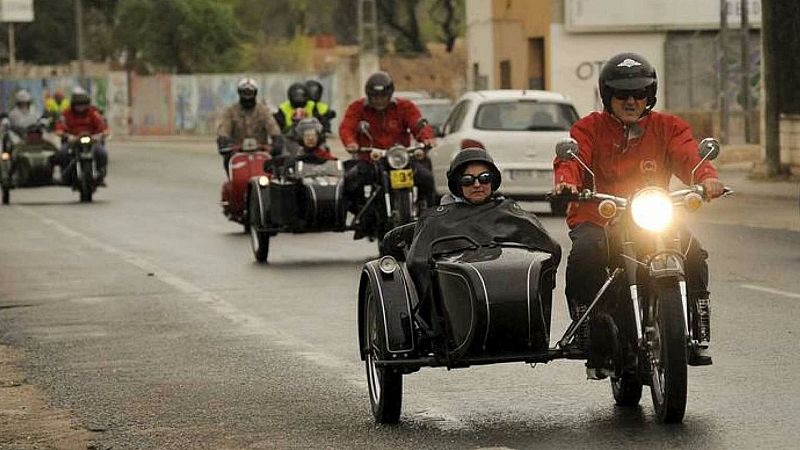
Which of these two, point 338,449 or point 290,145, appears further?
point 290,145

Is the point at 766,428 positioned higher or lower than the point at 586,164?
lower

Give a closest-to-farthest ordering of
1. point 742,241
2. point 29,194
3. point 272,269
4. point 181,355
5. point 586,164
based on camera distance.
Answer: point 586,164
point 181,355
point 272,269
point 742,241
point 29,194

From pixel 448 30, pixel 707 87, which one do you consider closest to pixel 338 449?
pixel 707 87

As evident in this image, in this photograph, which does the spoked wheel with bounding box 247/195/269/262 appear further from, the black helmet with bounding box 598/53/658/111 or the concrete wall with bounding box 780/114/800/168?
the concrete wall with bounding box 780/114/800/168

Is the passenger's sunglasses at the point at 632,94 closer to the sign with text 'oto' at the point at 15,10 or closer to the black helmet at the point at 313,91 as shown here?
the black helmet at the point at 313,91

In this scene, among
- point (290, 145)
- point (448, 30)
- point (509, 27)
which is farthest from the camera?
point (448, 30)

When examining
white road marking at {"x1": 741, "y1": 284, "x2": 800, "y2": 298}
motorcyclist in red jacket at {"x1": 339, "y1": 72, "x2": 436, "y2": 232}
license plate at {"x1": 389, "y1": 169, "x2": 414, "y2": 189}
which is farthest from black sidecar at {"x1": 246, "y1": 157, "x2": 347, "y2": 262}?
white road marking at {"x1": 741, "y1": 284, "x2": 800, "y2": 298}

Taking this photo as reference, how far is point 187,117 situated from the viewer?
77750 mm

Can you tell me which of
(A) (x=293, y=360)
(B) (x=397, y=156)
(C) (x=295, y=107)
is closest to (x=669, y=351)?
(A) (x=293, y=360)

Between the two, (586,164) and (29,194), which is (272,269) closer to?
(586,164)

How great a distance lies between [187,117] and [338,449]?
69883mm

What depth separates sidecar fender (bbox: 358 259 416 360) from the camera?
8.80m

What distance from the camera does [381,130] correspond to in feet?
62.9

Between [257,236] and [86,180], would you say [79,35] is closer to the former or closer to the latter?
[86,180]
